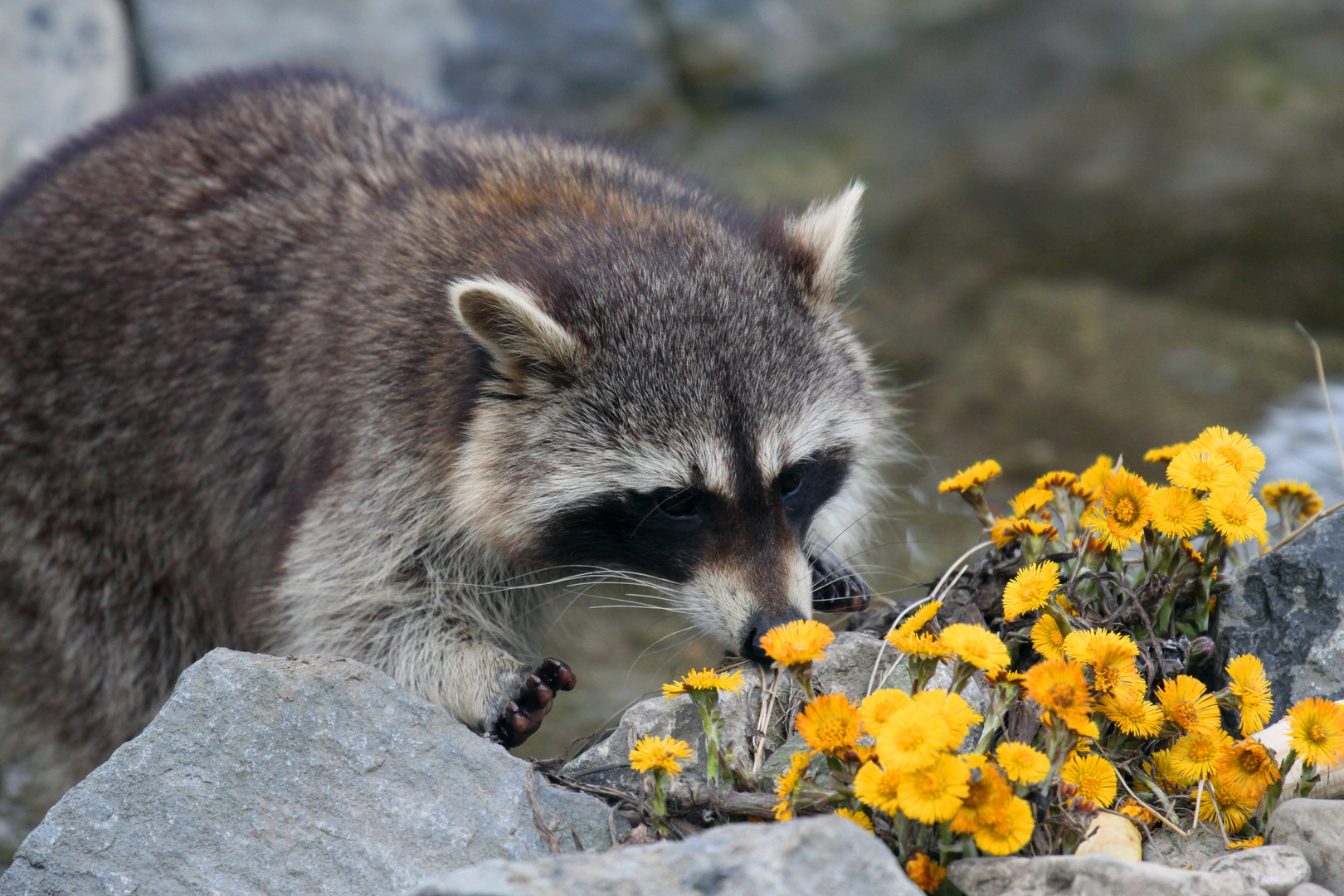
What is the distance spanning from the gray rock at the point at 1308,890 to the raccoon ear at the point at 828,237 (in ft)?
6.46

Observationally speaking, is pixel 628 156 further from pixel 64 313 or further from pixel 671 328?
pixel 64 313

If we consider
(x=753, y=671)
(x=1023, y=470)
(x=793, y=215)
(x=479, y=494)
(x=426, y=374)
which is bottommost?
(x=1023, y=470)

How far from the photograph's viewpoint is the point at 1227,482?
8.55ft

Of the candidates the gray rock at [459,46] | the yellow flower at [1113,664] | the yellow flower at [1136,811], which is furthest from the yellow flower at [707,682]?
the gray rock at [459,46]

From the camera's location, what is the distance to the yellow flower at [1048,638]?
95.5 inches

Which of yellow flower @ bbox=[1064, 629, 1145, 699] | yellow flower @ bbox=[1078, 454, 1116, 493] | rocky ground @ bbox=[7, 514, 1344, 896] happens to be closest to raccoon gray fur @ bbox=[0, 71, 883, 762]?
rocky ground @ bbox=[7, 514, 1344, 896]

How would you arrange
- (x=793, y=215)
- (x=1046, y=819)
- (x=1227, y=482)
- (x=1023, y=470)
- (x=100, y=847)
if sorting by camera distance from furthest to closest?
(x=1023, y=470) → (x=793, y=215) → (x=1227, y=482) → (x=100, y=847) → (x=1046, y=819)

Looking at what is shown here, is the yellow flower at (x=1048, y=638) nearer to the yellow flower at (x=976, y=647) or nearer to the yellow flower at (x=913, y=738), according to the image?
the yellow flower at (x=976, y=647)

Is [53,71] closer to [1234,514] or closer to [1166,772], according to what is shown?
[1234,514]

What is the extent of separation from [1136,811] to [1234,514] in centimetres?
66

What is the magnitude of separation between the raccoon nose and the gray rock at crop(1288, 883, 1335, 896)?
3.85 feet

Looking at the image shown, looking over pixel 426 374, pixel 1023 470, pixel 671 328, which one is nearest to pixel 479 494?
pixel 426 374

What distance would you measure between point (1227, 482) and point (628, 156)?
91.1 inches

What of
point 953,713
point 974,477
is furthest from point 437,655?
point 953,713
